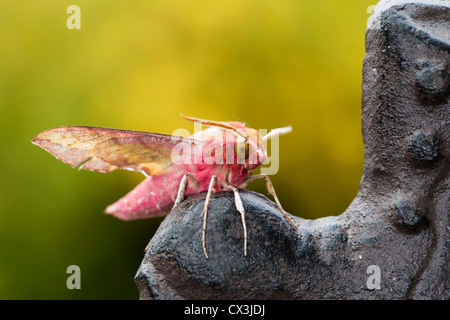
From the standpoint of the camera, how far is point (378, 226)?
3.40 ft

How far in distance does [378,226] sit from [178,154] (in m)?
0.38

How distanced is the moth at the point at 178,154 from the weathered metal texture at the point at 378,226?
1.4 inches

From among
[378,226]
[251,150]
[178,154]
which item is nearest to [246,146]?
[251,150]

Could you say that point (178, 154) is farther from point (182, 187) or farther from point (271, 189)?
point (271, 189)

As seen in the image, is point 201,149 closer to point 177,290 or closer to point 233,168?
point 233,168

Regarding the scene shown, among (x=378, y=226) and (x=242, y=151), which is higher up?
(x=242, y=151)

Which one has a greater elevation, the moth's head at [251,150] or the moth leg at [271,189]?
the moth's head at [251,150]

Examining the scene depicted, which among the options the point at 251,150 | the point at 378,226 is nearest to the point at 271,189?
the point at 251,150

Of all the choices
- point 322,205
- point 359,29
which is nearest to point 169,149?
point 322,205

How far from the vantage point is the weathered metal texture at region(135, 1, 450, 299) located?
95cm

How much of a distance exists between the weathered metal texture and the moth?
4 cm

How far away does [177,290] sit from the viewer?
965mm

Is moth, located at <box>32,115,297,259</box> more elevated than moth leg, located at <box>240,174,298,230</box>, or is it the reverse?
moth, located at <box>32,115,297,259</box>

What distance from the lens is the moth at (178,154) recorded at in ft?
3.28
